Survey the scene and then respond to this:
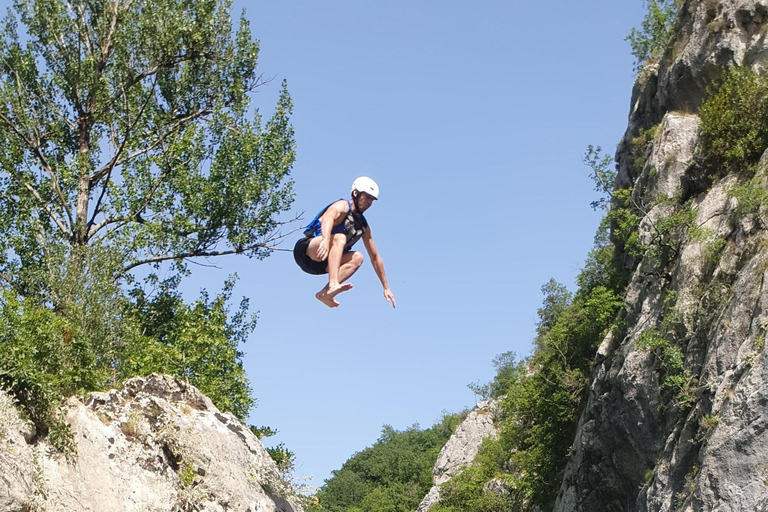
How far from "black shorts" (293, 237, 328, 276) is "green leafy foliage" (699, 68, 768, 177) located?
1254 cm

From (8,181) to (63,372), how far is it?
11513mm

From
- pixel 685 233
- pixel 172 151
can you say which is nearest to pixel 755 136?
pixel 685 233

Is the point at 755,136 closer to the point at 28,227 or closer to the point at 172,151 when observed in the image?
the point at 172,151

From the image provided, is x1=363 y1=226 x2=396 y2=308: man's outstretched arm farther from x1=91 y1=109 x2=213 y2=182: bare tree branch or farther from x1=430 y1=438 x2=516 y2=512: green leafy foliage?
x1=430 y1=438 x2=516 y2=512: green leafy foliage

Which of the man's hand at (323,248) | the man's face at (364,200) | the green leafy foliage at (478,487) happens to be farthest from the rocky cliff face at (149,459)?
the green leafy foliage at (478,487)

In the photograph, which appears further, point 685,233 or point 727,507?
point 685,233

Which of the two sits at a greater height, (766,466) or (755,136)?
(755,136)

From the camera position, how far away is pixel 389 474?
90.8 metres

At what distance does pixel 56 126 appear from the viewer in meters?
21.9

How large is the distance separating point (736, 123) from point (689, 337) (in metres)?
5.51

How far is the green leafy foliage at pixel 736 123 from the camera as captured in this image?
68.4 ft

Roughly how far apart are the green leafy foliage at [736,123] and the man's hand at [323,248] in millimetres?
12760

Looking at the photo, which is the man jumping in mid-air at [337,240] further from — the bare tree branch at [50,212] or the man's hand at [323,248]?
the bare tree branch at [50,212]

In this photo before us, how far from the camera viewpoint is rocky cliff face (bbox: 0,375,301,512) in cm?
986
